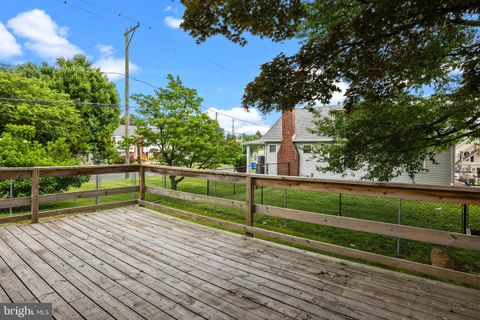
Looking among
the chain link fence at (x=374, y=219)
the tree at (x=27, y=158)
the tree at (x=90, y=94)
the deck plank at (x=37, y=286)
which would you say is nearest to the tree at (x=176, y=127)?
the chain link fence at (x=374, y=219)

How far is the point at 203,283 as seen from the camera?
97.0 inches

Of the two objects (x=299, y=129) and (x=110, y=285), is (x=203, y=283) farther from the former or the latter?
(x=299, y=129)

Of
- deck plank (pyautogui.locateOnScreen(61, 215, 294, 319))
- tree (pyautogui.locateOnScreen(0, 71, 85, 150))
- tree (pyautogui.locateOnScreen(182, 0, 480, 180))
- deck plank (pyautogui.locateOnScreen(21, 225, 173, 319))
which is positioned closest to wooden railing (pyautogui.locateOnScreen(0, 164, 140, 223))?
deck plank (pyautogui.locateOnScreen(61, 215, 294, 319))

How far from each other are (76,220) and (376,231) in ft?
15.5

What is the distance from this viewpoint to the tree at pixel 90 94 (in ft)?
71.8

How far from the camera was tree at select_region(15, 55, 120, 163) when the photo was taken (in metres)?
21.9

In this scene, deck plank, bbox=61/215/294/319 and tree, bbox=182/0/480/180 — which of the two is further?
tree, bbox=182/0/480/180

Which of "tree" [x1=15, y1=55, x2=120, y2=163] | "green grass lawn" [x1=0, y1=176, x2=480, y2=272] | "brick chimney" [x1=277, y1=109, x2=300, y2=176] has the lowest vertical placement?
"green grass lawn" [x1=0, y1=176, x2=480, y2=272]

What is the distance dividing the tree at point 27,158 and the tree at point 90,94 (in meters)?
13.1

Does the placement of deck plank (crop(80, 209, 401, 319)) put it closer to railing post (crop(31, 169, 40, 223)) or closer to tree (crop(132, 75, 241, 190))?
railing post (crop(31, 169, 40, 223))

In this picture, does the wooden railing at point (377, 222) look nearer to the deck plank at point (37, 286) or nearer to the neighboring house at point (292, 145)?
the deck plank at point (37, 286)

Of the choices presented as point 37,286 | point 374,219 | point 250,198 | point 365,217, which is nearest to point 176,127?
point 250,198

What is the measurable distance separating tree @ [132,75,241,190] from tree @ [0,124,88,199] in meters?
2.54

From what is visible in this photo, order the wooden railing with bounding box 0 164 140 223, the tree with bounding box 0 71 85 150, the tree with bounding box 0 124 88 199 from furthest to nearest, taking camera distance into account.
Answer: the tree with bounding box 0 71 85 150 → the tree with bounding box 0 124 88 199 → the wooden railing with bounding box 0 164 140 223
